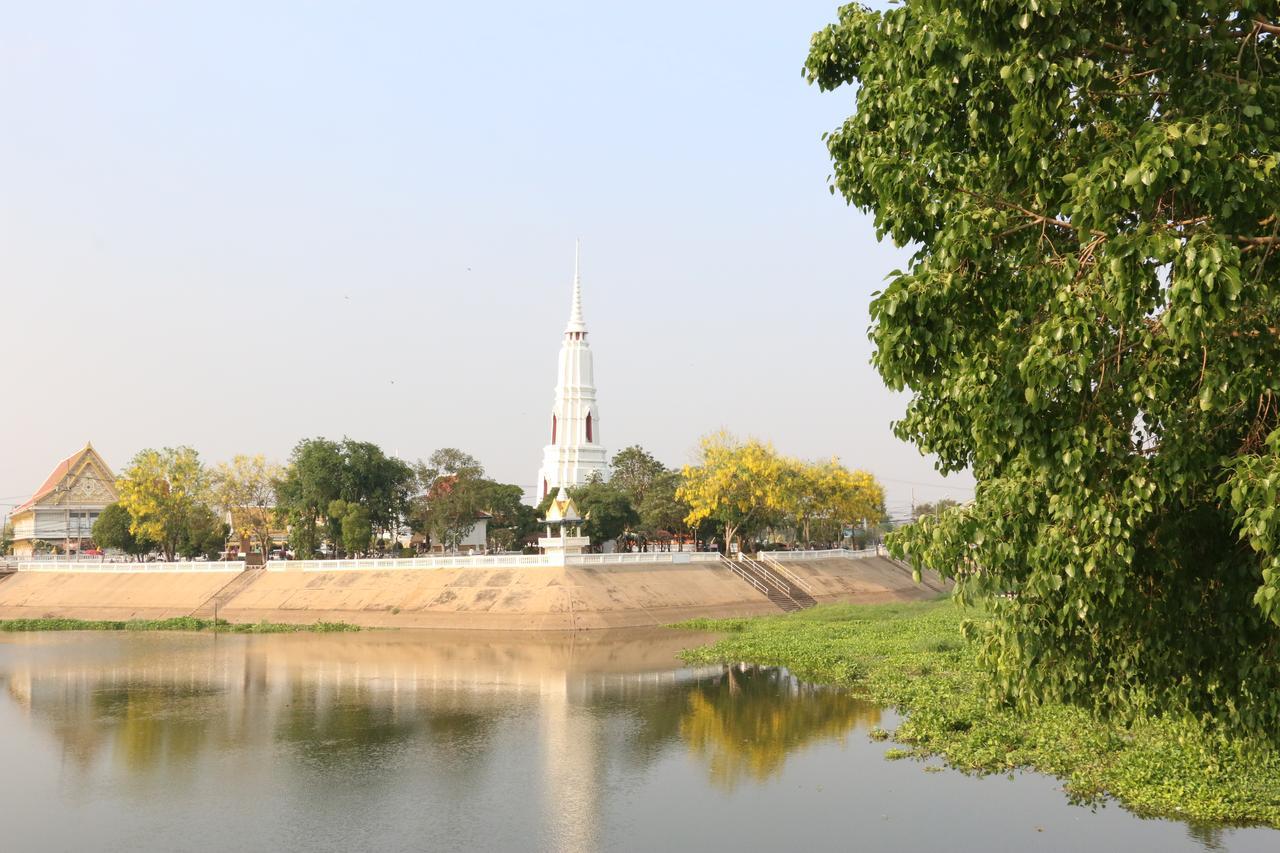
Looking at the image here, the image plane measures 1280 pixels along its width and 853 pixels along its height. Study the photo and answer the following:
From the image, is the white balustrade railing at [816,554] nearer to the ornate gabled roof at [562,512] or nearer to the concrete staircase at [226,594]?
the ornate gabled roof at [562,512]

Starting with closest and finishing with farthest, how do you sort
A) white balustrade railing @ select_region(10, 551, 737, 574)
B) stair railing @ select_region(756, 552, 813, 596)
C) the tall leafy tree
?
1. white balustrade railing @ select_region(10, 551, 737, 574)
2. stair railing @ select_region(756, 552, 813, 596)
3. the tall leafy tree

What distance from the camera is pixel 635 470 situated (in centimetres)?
8575

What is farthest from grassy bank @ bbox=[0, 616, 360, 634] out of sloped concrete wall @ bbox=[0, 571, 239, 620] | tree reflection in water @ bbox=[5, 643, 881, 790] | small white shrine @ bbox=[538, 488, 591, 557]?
tree reflection in water @ bbox=[5, 643, 881, 790]

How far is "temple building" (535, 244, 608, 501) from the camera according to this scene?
96.4 metres

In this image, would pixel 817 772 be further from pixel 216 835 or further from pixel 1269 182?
pixel 1269 182

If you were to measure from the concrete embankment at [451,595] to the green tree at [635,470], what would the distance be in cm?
1904

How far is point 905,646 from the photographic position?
35469 mm

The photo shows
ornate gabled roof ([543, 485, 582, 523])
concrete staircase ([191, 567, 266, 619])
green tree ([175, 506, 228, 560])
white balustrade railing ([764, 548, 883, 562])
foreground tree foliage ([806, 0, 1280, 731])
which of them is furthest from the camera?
green tree ([175, 506, 228, 560])

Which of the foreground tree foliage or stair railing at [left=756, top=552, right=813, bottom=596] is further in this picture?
stair railing at [left=756, top=552, right=813, bottom=596]

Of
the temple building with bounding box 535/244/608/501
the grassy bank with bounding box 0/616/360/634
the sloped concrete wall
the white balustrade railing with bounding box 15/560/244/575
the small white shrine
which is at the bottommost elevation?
A: the grassy bank with bounding box 0/616/360/634

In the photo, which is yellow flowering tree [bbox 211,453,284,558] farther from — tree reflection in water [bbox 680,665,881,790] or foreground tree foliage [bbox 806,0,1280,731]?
foreground tree foliage [bbox 806,0,1280,731]

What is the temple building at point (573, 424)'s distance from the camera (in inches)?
3794

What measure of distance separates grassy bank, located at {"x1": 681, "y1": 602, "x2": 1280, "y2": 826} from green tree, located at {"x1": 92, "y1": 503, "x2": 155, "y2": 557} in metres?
61.8

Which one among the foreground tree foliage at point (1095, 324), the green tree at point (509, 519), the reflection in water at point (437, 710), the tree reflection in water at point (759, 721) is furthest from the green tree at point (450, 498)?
the foreground tree foliage at point (1095, 324)
